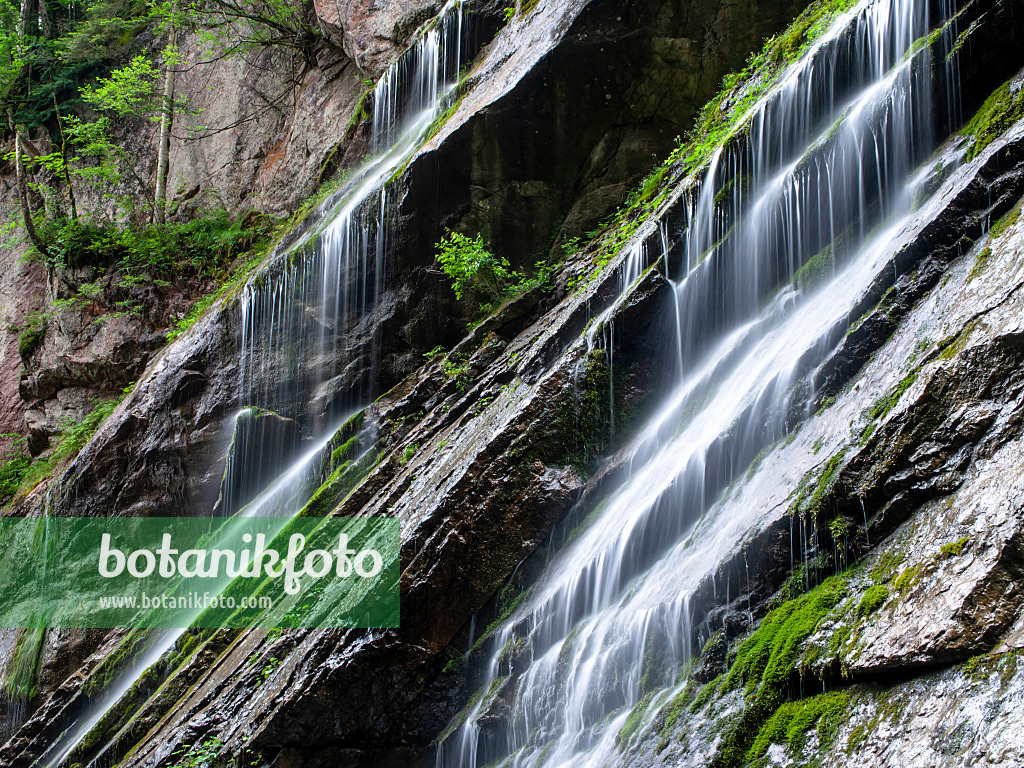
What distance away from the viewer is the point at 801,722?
11.1 ft

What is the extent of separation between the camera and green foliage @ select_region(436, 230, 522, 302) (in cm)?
1009

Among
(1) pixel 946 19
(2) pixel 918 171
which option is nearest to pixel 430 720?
(2) pixel 918 171

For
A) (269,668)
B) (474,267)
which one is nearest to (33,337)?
(474,267)

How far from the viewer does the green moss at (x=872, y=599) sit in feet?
11.3

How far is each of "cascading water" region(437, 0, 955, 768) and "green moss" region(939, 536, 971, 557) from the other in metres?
1.22

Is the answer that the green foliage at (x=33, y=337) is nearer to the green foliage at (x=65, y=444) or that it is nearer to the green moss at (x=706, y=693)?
the green foliage at (x=65, y=444)

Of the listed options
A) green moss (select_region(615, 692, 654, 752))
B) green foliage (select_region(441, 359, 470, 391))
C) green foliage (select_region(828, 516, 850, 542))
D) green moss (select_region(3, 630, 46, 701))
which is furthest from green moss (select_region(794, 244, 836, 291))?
green moss (select_region(3, 630, 46, 701))

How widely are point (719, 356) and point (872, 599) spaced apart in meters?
3.16

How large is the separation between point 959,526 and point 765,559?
1.10 m

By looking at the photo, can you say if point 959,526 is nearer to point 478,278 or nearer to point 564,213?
point 478,278

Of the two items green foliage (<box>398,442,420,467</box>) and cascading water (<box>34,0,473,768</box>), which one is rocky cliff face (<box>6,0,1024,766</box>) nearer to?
green foliage (<box>398,442,420,467</box>)

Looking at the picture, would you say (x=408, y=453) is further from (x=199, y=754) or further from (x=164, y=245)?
(x=164, y=245)

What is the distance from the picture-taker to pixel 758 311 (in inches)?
255

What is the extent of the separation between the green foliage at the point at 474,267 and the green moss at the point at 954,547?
7479 millimetres
